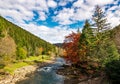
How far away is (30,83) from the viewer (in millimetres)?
41656

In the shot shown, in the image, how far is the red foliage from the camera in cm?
5427

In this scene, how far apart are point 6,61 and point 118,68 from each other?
31.9 m

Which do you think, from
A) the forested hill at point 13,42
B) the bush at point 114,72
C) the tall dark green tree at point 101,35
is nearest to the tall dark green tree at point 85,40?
the tall dark green tree at point 101,35

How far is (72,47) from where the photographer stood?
56469mm

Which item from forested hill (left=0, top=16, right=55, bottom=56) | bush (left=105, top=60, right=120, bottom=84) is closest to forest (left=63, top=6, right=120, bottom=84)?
bush (left=105, top=60, right=120, bottom=84)

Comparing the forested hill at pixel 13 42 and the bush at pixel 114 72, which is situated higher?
the forested hill at pixel 13 42

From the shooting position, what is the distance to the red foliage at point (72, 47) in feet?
178

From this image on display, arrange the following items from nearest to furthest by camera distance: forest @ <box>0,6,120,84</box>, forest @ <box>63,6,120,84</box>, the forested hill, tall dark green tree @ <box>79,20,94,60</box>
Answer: forest @ <box>0,6,120,84</box>, forest @ <box>63,6,120,84</box>, tall dark green tree @ <box>79,20,94,60</box>, the forested hill

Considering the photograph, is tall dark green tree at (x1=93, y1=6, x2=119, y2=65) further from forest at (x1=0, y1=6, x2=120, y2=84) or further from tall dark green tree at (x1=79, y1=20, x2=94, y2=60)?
tall dark green tree at (x1=79, y1=20, x2=94, y2=60)

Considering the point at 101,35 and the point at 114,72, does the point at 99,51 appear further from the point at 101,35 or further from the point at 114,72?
the point at 114,72

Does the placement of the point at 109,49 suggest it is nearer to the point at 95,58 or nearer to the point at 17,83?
the point at 95,58

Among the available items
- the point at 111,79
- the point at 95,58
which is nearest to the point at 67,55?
the point at 95,58

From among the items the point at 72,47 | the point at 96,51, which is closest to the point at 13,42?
the point at 72,47

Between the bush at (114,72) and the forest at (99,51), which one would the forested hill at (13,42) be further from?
the bush at (114,72)
